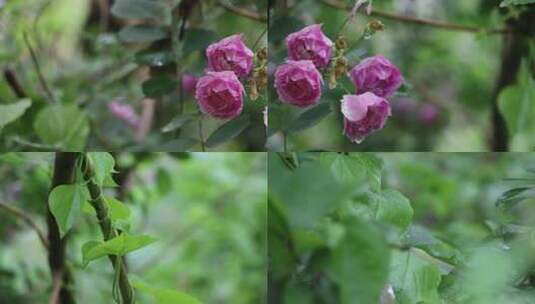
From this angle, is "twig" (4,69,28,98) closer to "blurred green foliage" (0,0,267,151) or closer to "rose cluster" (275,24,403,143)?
"blurred green foliage" (0,0,267,151)

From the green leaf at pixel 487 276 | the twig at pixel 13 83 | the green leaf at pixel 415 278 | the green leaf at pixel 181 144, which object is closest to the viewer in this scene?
the green leaf at pixel 487 276

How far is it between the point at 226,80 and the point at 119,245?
185mm

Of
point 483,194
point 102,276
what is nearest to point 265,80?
point 102,276

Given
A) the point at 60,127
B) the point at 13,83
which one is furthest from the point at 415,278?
the point at 13,83

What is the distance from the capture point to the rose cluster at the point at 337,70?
2.52 ft

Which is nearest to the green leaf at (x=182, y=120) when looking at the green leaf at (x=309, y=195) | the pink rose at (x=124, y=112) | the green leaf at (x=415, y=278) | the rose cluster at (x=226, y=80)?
the rose cluster at (x=226, y=80)

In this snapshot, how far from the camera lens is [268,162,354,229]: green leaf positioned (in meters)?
0.49

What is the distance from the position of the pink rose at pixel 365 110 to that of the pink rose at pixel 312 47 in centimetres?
4

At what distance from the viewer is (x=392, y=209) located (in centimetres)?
68

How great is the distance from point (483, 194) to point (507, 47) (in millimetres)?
661

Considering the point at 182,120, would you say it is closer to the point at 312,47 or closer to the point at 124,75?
the point at 312,47

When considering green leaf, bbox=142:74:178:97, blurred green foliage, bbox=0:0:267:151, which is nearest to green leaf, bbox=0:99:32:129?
blurred green foliage, bbox=0:0:267:151

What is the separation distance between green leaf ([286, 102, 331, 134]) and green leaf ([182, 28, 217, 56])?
11.5 inches

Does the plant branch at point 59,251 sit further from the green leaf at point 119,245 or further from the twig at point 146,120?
the twig at point 146,120
